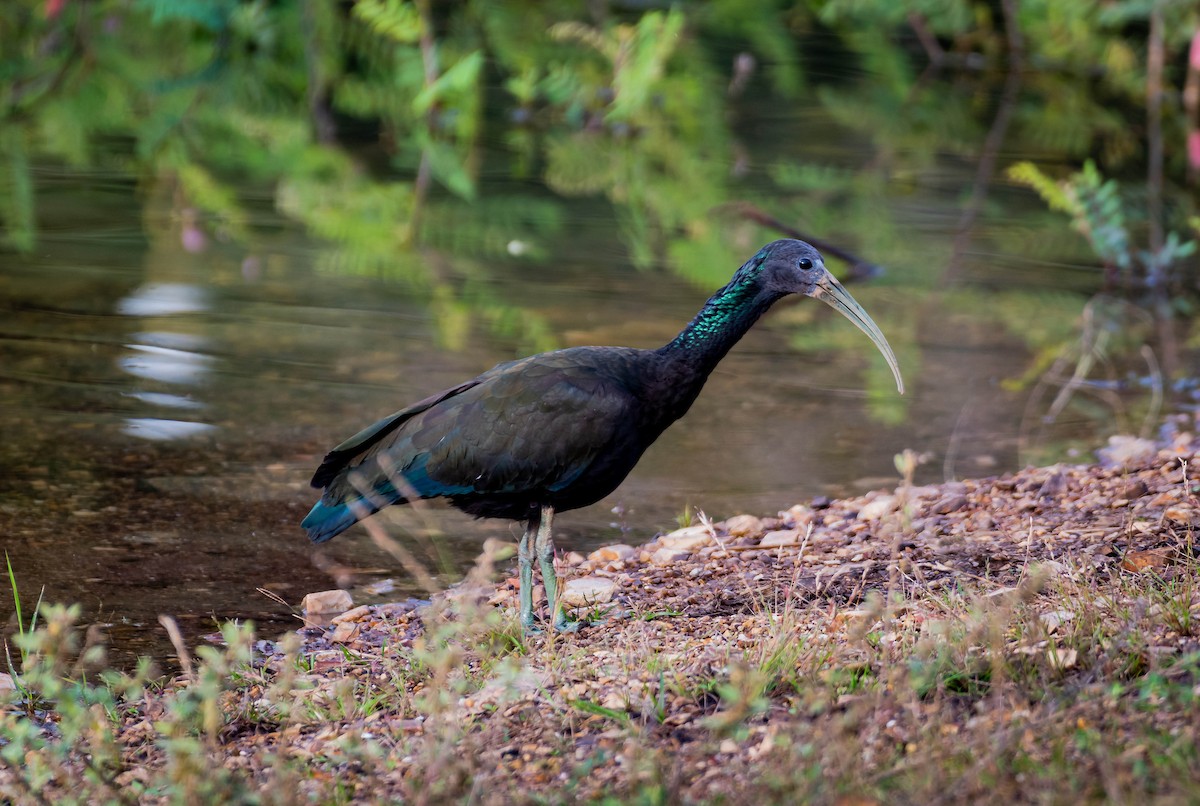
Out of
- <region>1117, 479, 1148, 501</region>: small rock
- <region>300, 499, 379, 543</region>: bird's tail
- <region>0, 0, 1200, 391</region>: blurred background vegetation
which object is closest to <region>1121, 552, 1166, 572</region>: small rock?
<region>1117, 479, 1148, 501</region>: small rock

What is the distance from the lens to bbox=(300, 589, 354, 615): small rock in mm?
5277

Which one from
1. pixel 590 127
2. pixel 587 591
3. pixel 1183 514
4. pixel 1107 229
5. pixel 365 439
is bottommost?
pixel 587 591

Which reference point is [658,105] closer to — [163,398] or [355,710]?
[163,398]

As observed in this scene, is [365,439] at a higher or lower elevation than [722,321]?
lower

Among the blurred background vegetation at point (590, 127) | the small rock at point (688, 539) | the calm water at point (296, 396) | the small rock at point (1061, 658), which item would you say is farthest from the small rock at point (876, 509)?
the small rock at point (1061, 658)

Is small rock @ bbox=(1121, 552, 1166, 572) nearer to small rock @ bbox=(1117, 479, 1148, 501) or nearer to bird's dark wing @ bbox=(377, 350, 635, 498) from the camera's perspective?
small rock @ bbox=(1117, 479, 1148, 501)

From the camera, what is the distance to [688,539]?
5.74m

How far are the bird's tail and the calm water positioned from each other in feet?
1.62

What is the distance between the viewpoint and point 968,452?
23.5ft

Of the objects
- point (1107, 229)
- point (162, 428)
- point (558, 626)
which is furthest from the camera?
point (1107, 229)

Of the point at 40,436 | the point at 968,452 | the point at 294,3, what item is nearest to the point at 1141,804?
the point at 968,452

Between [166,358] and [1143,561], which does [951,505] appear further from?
[166,358]

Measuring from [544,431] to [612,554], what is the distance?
3.41ft

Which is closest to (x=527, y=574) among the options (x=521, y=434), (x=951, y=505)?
(x=521, y=434)
